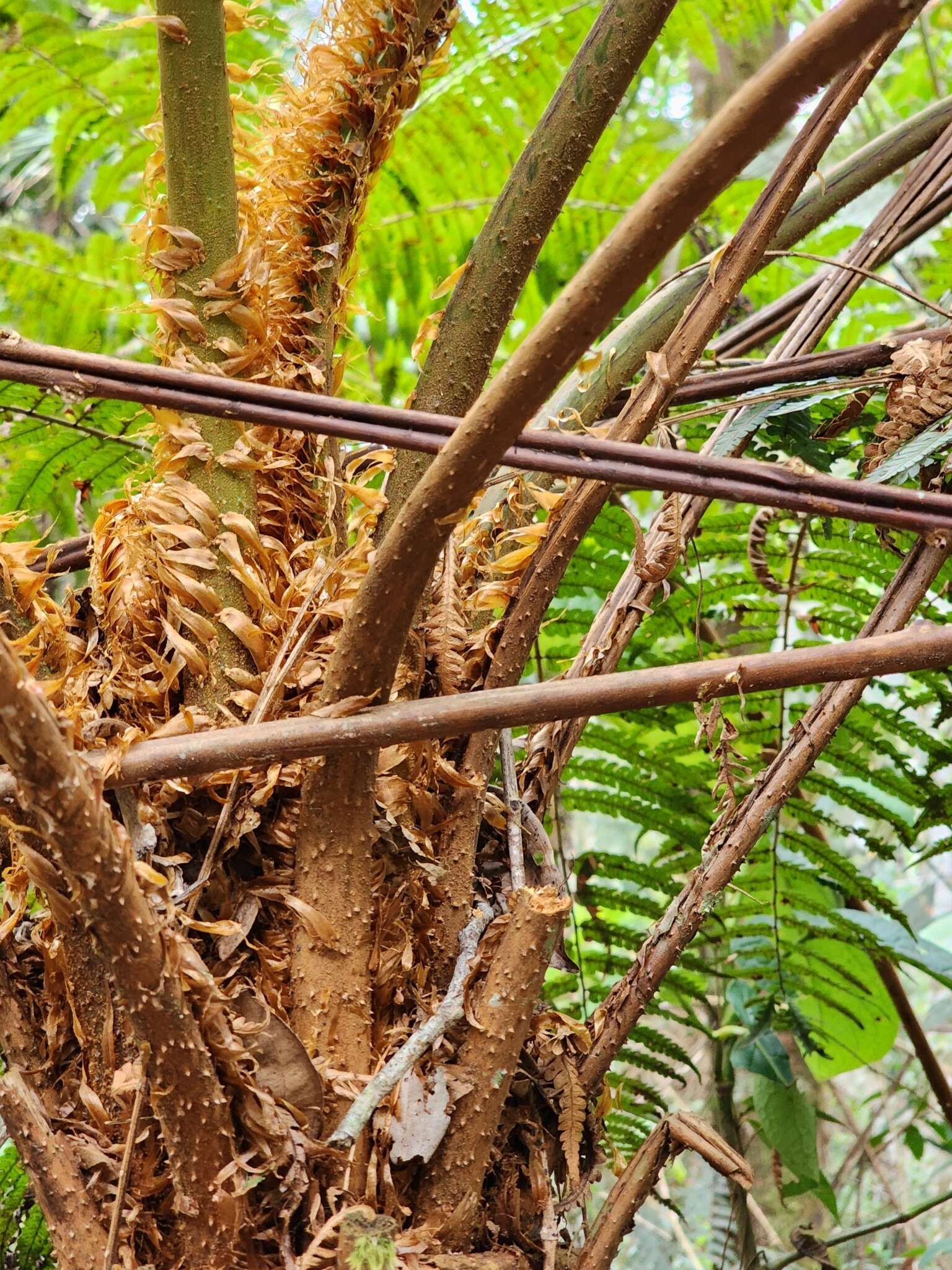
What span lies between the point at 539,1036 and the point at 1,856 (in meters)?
0.42

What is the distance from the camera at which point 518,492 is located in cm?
92

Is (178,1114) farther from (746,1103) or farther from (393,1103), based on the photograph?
(746,1103)

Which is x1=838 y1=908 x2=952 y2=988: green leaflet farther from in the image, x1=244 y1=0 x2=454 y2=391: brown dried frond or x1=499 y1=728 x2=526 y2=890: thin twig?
x1=244 y1=0 x2=454 y2=391: brown dried frond

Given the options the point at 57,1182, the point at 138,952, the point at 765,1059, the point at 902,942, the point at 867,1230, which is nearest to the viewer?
the point at 138,952

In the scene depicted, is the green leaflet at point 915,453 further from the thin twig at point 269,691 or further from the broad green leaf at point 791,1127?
the broad green leaf at point 791,1127

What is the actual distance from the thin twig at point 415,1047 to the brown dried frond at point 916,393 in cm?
51

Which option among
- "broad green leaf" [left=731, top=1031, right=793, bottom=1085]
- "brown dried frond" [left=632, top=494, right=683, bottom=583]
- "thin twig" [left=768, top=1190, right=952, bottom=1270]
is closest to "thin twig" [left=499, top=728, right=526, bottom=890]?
"brown dried frond" [left=632, top=494, right=683, bottom=583]

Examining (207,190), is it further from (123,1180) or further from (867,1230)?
(867,1230)

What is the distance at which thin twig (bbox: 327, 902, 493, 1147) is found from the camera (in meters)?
0.65

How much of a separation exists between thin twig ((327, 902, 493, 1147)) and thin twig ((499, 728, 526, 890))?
46 millimetres

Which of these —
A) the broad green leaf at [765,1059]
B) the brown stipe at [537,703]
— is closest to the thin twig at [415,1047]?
the brown stipe at [537,703]

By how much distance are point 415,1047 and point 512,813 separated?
0.67 feet

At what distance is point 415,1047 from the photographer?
2.27 ft

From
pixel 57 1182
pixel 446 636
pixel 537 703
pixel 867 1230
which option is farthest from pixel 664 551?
pixel 867 1230
